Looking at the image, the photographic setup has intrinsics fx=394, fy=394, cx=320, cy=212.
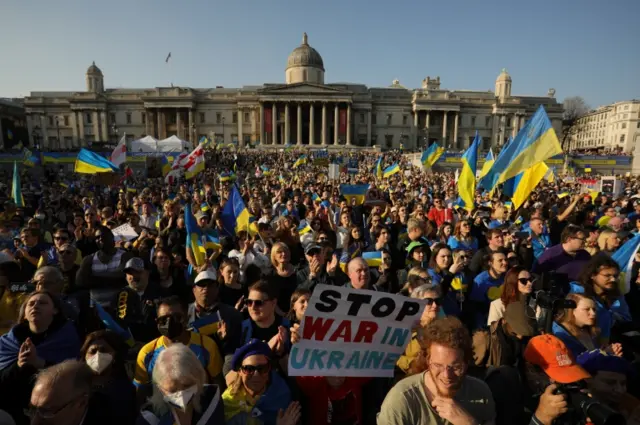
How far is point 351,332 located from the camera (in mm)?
2611

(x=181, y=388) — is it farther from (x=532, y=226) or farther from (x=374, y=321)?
(x=532, y=226)

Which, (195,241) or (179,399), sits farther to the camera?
(195,241)

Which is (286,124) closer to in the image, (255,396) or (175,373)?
(255,396)

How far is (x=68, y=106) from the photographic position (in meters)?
74.9

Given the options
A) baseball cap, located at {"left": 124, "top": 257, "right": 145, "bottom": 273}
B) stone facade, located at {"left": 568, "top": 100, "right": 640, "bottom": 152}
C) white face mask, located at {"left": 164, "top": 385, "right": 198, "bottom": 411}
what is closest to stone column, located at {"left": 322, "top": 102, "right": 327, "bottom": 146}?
stone facade, located at {"left": 568, "top": 100, "right": 640, "bottom": 152}

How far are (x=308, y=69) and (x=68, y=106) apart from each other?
46.2 metres

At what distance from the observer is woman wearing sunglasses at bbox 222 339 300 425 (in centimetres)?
247

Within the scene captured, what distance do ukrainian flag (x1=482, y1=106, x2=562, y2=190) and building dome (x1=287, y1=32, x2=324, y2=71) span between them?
72.8m

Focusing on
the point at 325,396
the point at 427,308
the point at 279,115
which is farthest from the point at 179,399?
the point at 279,115

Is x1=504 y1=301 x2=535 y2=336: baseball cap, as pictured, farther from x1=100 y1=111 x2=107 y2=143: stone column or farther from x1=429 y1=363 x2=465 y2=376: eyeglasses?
x1=100 y1=111 x2=107 y2=143: stone column

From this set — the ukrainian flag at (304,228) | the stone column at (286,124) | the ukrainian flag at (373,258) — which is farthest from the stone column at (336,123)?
the ukrainian flag at (373,258)

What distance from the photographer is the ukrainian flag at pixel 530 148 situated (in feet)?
24.0

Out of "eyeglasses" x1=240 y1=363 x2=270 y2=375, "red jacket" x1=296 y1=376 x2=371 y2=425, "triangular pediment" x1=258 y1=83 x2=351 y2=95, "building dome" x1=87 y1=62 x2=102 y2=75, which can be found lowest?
"red jacket" x1=296 y1=376 x2=371 y2=425

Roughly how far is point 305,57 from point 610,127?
75519mm
